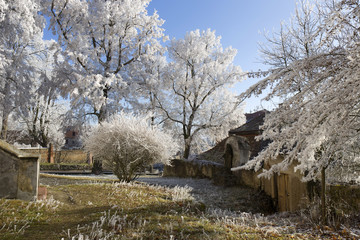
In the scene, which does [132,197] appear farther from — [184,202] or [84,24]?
[84,24]

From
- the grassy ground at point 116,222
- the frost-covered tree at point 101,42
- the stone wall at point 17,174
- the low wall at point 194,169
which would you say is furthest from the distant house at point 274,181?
the frost-covered tree at point 101,42

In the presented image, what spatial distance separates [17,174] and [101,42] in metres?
14.0

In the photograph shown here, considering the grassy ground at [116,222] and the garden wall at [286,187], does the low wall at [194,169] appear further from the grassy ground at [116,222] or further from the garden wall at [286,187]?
the grassy ground at [116,222]

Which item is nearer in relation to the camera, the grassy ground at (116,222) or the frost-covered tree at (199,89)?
the grassy ground at (116,222)

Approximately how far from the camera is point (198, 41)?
2420 cm

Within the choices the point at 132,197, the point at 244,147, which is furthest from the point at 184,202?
the point at 244,147

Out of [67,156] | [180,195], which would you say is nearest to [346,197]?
[180,195]

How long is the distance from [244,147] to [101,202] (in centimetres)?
826

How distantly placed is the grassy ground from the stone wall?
0.41 metres

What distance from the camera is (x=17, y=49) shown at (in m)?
19.1

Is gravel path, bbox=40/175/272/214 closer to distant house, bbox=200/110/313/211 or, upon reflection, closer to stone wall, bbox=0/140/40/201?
distant house, bbox=200/110/313/211

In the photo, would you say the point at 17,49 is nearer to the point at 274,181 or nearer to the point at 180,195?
the point at 180,195

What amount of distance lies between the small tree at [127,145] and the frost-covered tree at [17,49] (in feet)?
28.5

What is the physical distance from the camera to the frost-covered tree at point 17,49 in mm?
14852
